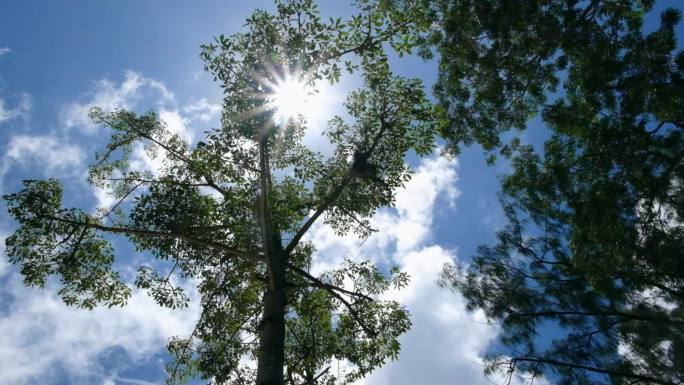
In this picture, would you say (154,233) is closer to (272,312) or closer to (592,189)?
(272,312)

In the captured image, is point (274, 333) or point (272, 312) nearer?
point (274, 333)

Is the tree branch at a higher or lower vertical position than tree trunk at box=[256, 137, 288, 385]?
higher

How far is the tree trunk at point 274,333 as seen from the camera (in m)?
5.98

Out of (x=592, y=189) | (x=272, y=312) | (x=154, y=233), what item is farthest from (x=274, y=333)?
(x=592, y=189)

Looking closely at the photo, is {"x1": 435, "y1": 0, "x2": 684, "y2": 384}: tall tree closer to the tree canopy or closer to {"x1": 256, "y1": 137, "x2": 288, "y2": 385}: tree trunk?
the tree canopy

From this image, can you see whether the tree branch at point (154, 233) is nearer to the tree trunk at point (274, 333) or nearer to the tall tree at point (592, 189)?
the tree trunk at point (274, 333)

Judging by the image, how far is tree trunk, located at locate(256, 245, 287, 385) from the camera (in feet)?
19.6

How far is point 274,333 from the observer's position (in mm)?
6586

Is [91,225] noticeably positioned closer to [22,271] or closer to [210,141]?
[22,271]

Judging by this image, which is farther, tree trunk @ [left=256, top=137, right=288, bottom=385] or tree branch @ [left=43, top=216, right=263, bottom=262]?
tree branch @ [left=43, top=216, right=263, bottom=262]

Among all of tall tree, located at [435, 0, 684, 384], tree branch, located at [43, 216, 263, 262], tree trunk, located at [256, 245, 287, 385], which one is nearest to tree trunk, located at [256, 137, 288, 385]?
tree trunk, located at [256, 245, 287, 385]

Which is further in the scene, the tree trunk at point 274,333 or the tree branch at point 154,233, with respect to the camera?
the tree branch at point 154,233

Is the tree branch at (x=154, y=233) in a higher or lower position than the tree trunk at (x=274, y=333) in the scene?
higher

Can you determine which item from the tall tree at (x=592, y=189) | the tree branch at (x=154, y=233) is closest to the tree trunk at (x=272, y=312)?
the tree branch at (x=154, y=233)
